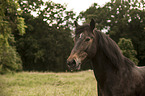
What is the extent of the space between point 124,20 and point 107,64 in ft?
117

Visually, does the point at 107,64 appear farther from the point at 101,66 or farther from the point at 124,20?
the point at 124,20

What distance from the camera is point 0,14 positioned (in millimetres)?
12656

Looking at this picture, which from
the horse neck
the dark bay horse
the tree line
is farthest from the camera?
the tree line

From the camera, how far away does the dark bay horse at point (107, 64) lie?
3.13 meters

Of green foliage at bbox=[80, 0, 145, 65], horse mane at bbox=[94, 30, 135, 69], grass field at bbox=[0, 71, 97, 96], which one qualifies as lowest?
grass field at bbox=[0, 71, 97, 96]

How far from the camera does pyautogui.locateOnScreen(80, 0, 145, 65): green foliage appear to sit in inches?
1455

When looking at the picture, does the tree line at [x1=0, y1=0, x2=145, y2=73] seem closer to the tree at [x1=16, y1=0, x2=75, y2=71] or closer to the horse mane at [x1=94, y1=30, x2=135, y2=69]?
the tree at [x1=16, y1=0, x2=75, y2=71]

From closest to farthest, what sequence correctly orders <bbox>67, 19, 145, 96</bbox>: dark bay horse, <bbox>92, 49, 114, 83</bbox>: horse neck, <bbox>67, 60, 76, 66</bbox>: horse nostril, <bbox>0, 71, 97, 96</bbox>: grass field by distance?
<bbox>67, 60, 76, 66</bbox>: horse nostril, <bbox>67, 19, 145, 96</bbox>: dark bay horse, <bbox>92, 49, 114, 83</bbox>: horse neck, <bbox>0, 71, 97, 96</bbox>: grass field

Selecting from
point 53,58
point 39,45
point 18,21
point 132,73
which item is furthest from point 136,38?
point 132,73

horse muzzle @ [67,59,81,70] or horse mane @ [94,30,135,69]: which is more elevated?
horse mane @ [94,30,135,69]

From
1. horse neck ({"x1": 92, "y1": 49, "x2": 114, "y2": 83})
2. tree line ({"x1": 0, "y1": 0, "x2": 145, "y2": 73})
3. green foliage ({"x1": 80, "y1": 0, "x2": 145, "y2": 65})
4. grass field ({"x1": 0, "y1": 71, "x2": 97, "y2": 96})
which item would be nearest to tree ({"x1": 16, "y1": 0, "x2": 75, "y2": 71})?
tree line ({"x1": 0, "y1": 0, "x2": 145, "y2": 73})

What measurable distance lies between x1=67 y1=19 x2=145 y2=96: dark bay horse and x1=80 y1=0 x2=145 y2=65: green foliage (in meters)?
33.7

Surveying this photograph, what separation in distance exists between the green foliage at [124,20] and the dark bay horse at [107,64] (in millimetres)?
33673

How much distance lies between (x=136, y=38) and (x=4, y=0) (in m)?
32.0
